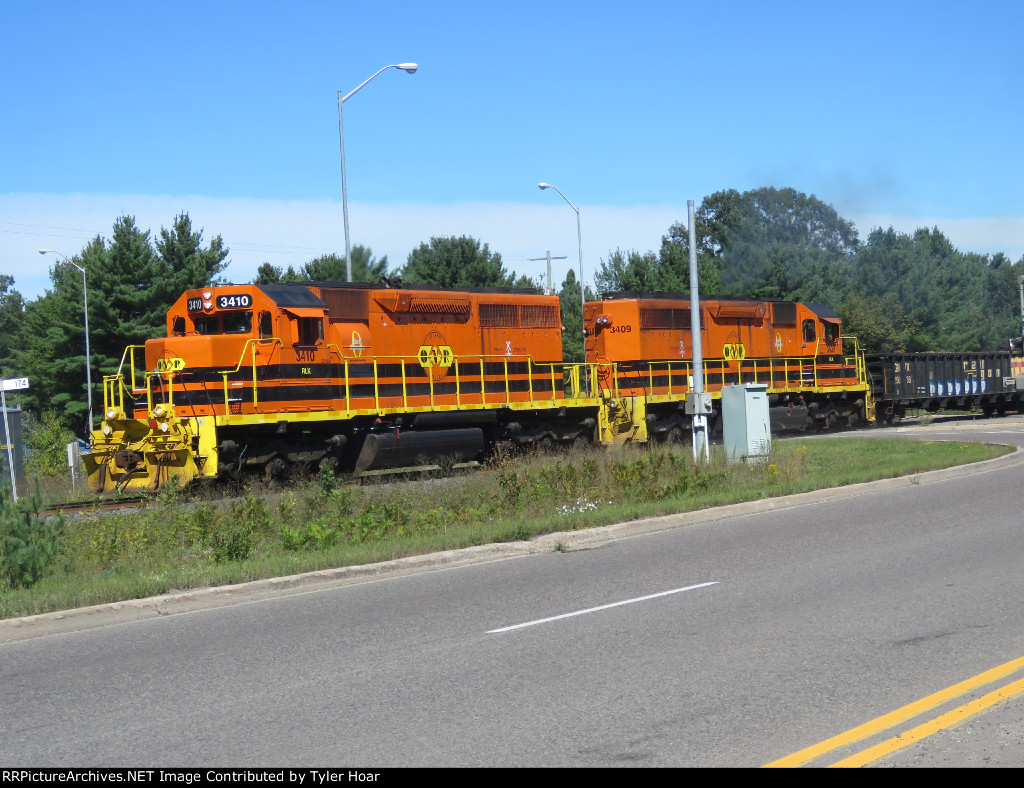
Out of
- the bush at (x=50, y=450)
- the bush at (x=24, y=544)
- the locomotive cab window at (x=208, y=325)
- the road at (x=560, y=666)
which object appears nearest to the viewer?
the road at (x=560, y=666)

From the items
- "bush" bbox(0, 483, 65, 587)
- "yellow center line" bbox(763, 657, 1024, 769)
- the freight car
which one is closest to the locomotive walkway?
"bush" bbox(0, 483, 65, 587)

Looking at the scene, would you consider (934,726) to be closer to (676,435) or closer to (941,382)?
(676,435)

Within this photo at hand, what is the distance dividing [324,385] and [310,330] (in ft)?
3.70

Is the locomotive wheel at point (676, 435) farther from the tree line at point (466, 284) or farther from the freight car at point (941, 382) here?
Answer: the tree line at point (466, 284)

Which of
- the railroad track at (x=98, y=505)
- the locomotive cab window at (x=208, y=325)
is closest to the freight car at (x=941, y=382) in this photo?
the locomotive cab window at (x=208, y=325)

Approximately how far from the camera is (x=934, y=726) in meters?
5.38

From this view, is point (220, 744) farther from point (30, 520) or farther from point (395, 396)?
point (395, 396)

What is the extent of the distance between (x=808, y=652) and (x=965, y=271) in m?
105

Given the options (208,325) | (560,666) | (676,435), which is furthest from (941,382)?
(560,666)

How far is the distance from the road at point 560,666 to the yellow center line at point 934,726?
42 millimetres

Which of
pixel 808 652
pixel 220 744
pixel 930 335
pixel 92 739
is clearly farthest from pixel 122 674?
pixel 930 335

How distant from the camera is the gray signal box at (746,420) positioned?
2008 centimetres

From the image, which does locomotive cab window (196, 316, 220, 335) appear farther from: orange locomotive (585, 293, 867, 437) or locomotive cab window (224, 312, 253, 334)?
orange locomotive (585, 293, 867, 437)

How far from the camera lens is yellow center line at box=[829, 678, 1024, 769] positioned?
196 inches
